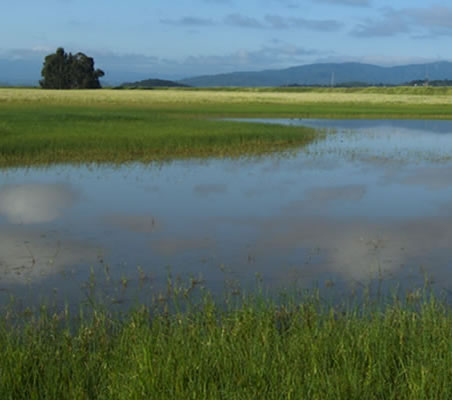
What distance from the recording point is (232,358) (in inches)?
220

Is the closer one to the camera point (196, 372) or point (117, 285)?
point (196, 372)

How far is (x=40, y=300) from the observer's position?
321 inches

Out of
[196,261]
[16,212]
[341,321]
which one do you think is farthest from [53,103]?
[341,321]

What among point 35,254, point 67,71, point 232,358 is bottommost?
point 35,254

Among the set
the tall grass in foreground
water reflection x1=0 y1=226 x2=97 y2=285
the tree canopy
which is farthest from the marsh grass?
the tree canopy

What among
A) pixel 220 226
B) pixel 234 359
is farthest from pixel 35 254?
pixel 234 359

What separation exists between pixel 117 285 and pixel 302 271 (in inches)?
108

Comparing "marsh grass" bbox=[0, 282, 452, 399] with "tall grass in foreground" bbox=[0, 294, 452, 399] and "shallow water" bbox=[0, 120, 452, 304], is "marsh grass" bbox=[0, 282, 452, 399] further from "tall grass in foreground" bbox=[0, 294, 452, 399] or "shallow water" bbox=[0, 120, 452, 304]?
"shallow water" bbox=[0, 120, 452, 304]

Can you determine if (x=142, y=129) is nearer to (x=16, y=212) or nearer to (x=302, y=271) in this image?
(x=16, y=212)

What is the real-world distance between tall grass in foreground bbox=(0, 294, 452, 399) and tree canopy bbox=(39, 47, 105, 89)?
9864 centimetres

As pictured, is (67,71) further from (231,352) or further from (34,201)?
(231,352)

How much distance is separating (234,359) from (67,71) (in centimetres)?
10162

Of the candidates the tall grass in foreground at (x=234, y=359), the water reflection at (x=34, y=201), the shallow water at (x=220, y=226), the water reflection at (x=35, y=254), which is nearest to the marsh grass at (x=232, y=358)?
the tall grass in foreground at (x=234, y=359)

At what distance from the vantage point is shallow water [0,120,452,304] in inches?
370
